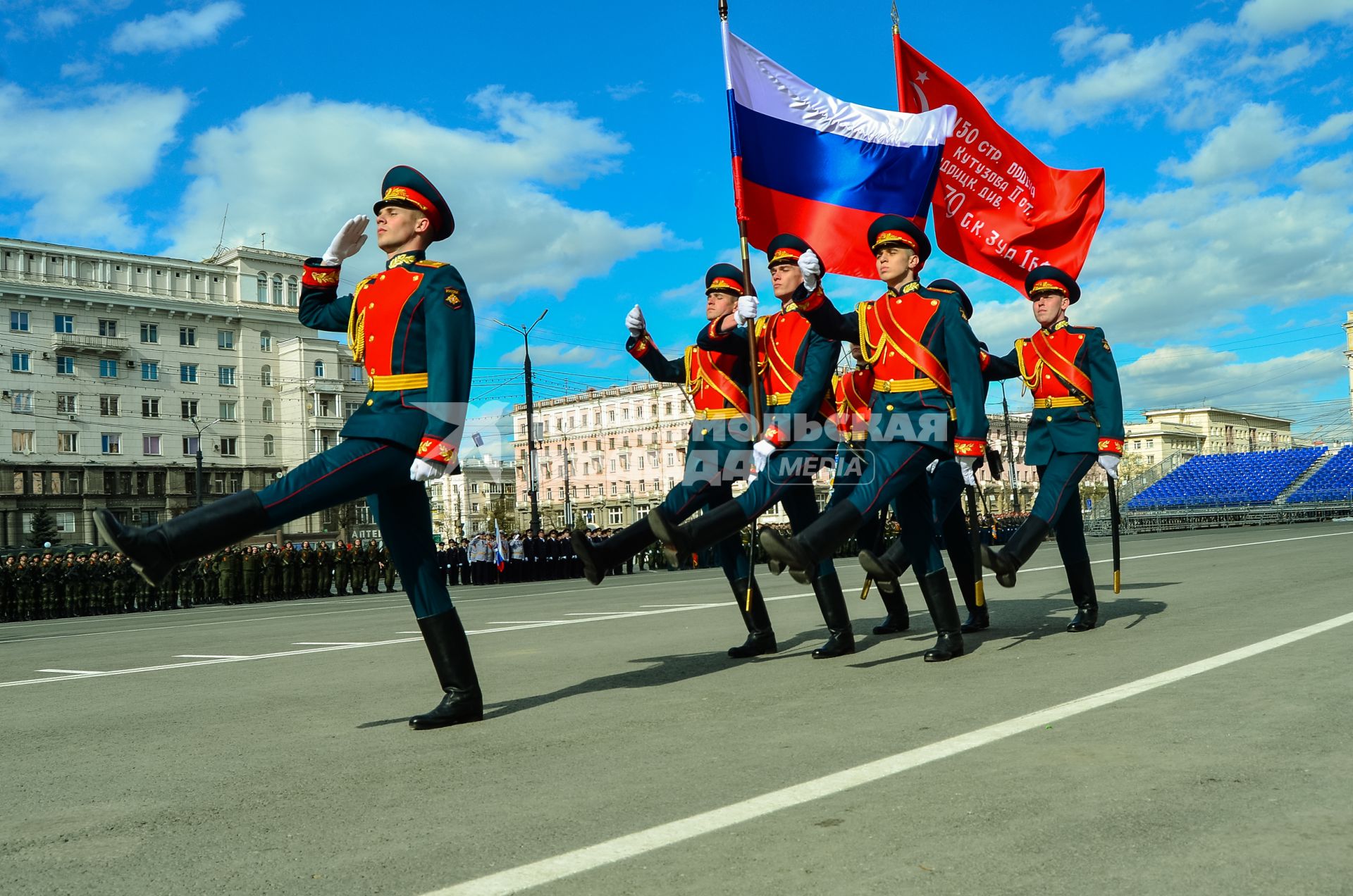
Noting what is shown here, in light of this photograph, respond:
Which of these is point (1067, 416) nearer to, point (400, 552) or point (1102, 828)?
point (400, 552)

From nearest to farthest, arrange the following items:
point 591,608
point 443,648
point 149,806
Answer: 1. point 149,806
2. point 443,648
3. point 591,608

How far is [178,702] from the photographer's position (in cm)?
589

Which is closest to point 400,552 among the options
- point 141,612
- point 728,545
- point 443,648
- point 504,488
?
point 443,648

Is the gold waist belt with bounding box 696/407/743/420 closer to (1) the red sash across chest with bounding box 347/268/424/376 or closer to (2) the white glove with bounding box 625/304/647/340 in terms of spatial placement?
(2) the white glove with bounding box 625/304/647/340

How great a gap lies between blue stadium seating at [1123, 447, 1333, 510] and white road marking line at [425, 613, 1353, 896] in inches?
2129

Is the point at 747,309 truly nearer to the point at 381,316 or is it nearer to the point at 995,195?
the point at 381,316

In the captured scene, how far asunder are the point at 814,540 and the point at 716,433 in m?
1.33

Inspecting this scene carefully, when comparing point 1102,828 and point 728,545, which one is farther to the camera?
point 728,545

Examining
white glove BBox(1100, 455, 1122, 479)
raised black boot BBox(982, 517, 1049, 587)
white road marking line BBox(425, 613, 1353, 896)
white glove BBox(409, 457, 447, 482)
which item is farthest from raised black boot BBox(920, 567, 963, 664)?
white glove BBox(409, 457, 447, 482)

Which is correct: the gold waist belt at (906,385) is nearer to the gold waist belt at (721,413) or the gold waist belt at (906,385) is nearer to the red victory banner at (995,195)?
the gold waist belt at (721,413)

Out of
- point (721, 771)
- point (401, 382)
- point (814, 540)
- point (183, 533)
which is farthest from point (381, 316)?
point (721, 771)

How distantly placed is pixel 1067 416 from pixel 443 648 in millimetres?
4499

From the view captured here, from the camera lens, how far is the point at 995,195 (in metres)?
11.9

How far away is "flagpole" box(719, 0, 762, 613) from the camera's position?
6711 mm
